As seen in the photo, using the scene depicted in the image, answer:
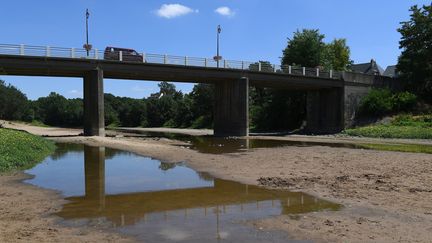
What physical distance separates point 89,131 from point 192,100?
2825 inches

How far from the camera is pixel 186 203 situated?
44.6 feet

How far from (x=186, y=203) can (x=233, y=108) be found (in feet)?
147

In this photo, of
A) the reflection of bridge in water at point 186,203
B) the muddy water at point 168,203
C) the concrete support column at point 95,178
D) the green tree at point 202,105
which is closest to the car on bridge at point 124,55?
the concrete support column at point 95,178

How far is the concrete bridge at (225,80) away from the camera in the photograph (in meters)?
45.4

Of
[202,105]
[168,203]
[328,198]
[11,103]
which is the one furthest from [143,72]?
[11,103]

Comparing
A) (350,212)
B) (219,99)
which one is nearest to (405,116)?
(219,99)

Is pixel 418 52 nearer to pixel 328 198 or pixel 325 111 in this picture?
pixel 325 111

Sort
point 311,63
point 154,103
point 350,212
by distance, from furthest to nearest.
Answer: point 154,103 → point 311,63 → point 350,212

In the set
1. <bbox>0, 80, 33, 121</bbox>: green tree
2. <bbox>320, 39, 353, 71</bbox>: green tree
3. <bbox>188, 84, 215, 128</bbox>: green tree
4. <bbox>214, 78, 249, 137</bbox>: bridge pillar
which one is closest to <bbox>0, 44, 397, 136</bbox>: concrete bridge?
<bbox>214, 78, 249, 137</bbox>: bridge pillar

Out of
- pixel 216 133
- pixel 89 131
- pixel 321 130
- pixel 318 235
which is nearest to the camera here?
pixel 318 235

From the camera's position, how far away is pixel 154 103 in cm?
13625

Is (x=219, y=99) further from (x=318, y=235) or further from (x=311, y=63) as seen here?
(x=318, y=235)

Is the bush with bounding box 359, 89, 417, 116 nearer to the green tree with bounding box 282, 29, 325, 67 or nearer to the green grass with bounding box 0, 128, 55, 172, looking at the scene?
the green tree with bounding box 282, 29, 325, 67

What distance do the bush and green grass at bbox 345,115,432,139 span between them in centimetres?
238
